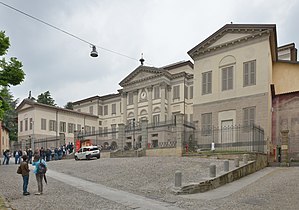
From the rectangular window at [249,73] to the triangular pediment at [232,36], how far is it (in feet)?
7.60

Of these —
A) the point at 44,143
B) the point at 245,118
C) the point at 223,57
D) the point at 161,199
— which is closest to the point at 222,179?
the point at 161,199

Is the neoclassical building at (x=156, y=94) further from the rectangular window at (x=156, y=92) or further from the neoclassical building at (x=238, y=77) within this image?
the neoclassical building at (x=238, y=77)

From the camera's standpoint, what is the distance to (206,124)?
3067 centimetres

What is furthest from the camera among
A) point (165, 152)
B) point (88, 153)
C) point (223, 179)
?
point (88, 153)

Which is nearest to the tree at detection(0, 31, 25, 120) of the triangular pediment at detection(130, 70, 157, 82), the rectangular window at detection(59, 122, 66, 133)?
the triangular pediment at detection(130, 70, 157, 82)

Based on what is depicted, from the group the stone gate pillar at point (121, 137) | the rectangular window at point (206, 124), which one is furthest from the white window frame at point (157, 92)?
the rectangular window at point (206, 124)

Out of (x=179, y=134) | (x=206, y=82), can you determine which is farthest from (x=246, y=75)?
(x=179, y=134)

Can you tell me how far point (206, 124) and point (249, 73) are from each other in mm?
6240

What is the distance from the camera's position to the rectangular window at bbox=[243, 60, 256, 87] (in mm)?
28380

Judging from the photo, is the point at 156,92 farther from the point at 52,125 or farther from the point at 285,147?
the point at 285,147

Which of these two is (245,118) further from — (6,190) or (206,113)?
(6,190)

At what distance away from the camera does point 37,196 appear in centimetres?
1139

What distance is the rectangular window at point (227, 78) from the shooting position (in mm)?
29831

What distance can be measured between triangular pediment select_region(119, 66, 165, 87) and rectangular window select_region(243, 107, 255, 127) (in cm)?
2245
